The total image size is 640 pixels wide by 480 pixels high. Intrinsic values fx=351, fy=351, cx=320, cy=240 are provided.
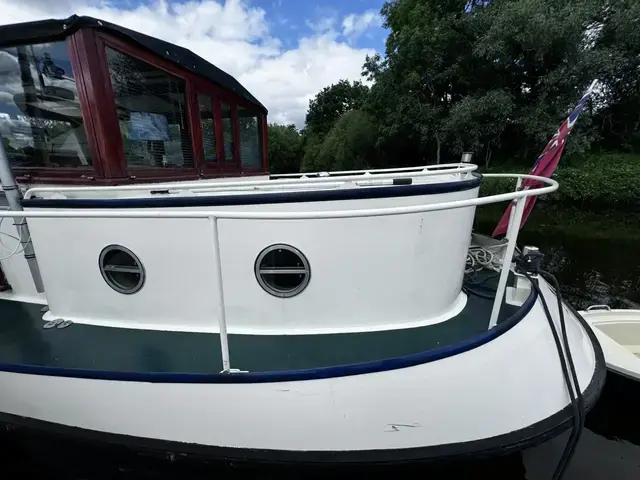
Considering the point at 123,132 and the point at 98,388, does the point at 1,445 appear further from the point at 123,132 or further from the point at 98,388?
the point at 123,132

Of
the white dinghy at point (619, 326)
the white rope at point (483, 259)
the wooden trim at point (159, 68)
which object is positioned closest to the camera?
the wooden trim at point (159, 68)

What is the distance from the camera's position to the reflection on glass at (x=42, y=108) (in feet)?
8.52

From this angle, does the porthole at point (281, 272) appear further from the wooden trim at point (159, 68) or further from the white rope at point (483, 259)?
the white rope at point (483, 259)

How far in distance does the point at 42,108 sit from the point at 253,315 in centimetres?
229

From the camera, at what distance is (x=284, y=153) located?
37.0 metres

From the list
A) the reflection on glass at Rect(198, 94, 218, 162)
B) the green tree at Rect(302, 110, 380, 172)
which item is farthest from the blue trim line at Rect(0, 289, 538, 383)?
the green tree at Rect(302, 110, 380, 172)

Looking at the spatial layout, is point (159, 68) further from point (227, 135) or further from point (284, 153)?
point (284, 153)

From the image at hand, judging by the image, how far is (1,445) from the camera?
2.59 m

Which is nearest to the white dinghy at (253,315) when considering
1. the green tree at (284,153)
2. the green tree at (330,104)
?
the green tree at (284,153)

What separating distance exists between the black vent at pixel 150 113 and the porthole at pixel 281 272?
4.95 ft

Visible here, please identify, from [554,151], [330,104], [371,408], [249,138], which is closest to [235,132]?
[249,138]

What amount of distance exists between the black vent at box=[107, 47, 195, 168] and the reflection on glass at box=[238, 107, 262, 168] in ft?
4.18

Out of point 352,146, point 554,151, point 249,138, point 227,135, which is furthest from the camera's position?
point 352,146

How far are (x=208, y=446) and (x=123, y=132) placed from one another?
7.78 feet
